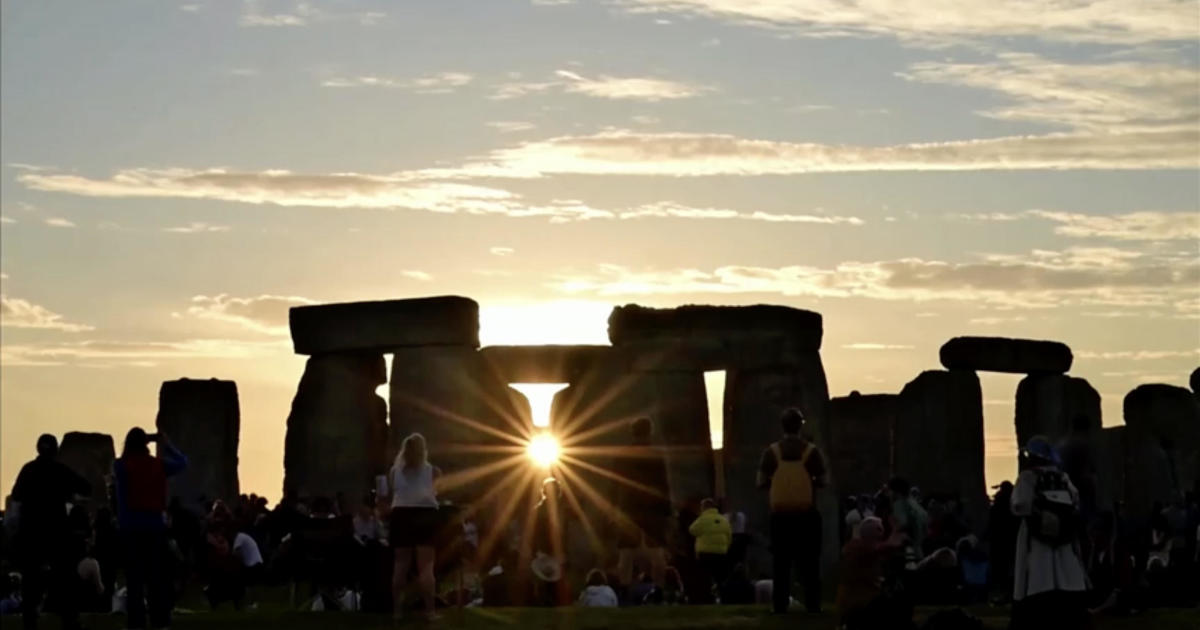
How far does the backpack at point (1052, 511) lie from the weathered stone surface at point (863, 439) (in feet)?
87.0

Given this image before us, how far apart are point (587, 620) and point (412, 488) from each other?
1.90 m

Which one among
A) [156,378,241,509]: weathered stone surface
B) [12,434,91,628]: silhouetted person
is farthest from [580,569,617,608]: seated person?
[156,378,241,509]: weathered stone surface

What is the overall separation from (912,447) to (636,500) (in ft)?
59.5

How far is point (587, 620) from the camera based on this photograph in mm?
21703

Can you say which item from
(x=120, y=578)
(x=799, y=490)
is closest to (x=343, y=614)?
(x=799, y=490)

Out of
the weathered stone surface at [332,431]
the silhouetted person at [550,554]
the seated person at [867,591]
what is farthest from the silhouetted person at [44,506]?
the weathered stone surface at [332,431]

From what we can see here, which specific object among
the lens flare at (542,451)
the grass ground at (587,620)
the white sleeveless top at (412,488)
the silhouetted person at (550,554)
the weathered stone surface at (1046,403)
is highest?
the weathered stone surface at (1046,403)

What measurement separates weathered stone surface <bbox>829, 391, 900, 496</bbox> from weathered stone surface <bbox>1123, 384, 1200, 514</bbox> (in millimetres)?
7352

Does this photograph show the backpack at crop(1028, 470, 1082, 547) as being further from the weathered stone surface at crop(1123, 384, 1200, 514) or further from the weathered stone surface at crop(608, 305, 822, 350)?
the weathered stone surface at crop(1123, 384, 1200, 514)

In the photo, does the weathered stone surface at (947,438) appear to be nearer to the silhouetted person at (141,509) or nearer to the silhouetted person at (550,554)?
the silhouetted person at (550,554)

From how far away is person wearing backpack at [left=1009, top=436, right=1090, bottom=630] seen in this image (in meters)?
18.5

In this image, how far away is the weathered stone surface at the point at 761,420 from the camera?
36656 mm

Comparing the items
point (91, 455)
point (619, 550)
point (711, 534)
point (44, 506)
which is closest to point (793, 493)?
point (711, 534)

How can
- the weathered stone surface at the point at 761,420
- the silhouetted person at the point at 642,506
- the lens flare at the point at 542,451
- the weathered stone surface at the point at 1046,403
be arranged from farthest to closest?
the weathered stone surface at the point at 1046,403
the weathered stone surface at the point at 761,420
the lens flare at the point at 542,451
the silhouetted person at the point at 642,506
